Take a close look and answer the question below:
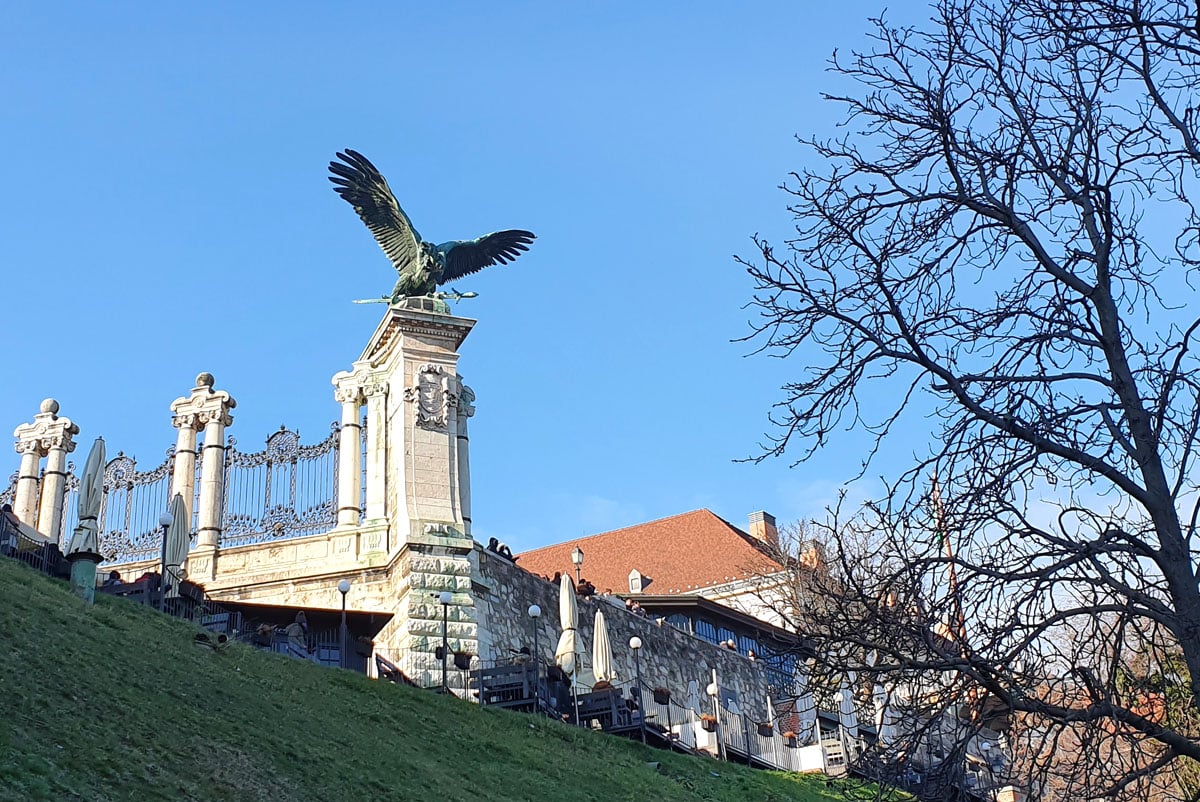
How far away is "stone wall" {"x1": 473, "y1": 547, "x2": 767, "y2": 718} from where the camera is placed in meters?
30.8

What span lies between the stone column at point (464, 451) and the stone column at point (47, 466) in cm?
1070

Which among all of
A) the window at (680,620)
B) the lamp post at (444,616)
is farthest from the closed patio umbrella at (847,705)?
the lamp post at (444,616)

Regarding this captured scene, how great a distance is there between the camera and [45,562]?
24891mm

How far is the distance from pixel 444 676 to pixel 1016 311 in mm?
18464

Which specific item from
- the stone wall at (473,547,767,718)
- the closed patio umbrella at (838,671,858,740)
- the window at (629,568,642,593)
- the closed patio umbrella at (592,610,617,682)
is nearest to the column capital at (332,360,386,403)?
the stone wall at (473,547,767,718)

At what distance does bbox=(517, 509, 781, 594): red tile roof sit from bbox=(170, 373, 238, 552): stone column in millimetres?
19328

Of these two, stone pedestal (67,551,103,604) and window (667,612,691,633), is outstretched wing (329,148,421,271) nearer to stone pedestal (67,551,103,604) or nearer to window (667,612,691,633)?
stone pedestal (67,551,103,604)

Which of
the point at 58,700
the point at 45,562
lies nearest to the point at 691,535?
the point at 45,562

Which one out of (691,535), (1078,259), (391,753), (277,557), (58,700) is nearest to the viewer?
(1078,259)

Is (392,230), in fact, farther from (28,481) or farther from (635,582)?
(635,582)

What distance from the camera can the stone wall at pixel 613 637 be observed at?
101 ft

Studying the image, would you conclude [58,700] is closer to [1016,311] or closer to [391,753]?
[391,753]

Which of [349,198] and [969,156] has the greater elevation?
[349,198]

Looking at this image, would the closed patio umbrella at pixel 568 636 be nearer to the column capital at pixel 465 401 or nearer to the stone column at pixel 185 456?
the column capital at pixel 465 401
